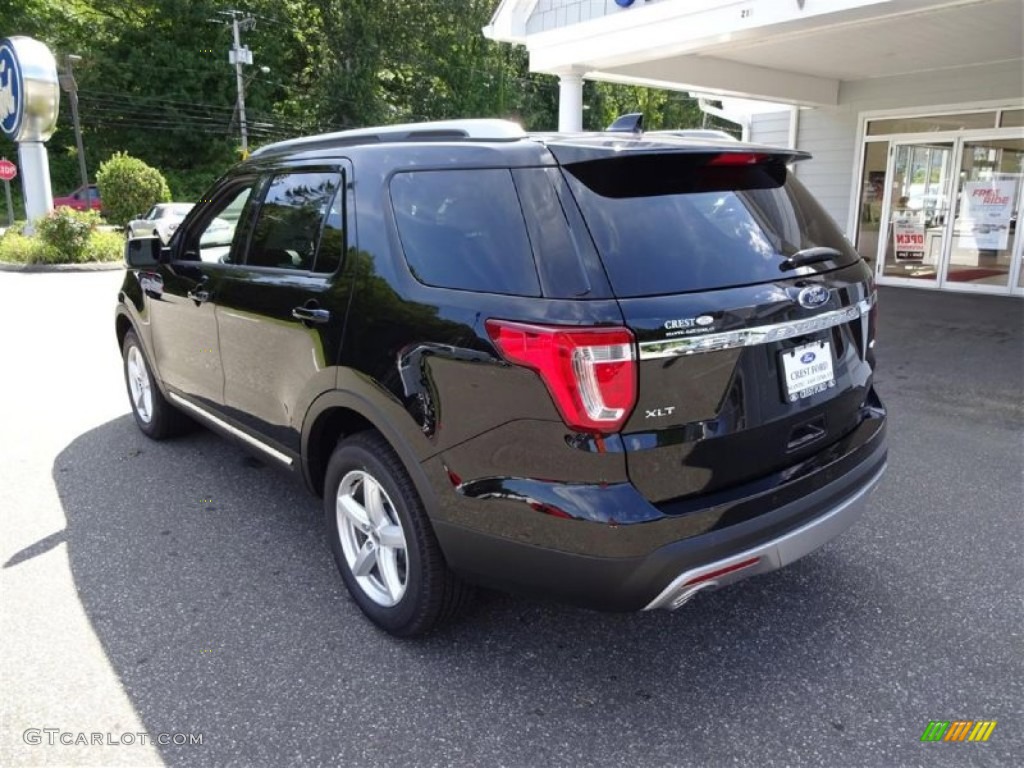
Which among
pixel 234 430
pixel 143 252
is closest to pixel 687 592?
pixel 234 430

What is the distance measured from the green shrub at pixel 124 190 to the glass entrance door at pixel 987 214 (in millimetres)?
22974

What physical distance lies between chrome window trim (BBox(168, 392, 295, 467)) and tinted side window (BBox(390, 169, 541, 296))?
4.24 feet

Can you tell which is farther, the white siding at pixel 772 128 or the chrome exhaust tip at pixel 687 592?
the white siding at pixel 772 128

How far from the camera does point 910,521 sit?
152 inches

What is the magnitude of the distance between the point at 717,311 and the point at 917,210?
12.0 metres

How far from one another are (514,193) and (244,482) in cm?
280

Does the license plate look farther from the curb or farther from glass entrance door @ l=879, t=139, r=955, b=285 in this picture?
the curb

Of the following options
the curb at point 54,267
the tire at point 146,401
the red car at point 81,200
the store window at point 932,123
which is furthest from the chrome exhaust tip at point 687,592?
the red car at point 81,200

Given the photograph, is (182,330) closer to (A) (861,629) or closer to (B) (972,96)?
(A) (861,629)

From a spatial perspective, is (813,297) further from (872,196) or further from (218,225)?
(872,196)

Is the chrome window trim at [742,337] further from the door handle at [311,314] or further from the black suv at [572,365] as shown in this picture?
the door handle at [311,314]

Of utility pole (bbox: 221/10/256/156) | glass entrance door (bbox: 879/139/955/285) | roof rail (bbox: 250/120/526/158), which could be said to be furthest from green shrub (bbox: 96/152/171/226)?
roof rail (bbox: 250/120/526/158)

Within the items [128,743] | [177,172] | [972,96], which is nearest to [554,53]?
[972,96]

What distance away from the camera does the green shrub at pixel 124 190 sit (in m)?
24.4
